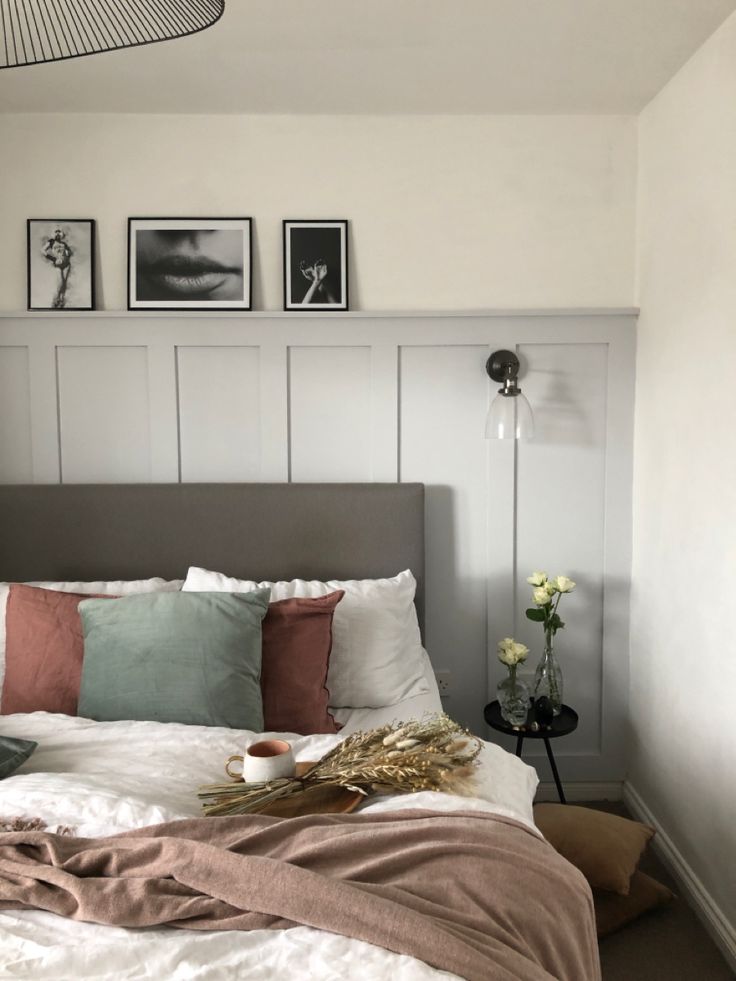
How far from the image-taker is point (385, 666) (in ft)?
8.65

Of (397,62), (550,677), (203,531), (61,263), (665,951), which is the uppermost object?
(397,62)

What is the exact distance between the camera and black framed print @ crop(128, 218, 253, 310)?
3.00 meters


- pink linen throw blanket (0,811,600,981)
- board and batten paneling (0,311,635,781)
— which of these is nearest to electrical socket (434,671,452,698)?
board and batten paneling (0,311,635,781)

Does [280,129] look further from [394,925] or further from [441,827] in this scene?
[394,925]

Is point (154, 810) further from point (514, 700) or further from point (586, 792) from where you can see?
point (586, 792)

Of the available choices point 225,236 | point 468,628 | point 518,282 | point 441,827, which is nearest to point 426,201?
point 518,282

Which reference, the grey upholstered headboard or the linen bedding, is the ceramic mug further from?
the grey upholstered headboard

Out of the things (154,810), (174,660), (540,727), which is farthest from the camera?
(540,727)

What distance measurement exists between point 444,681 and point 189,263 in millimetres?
1851

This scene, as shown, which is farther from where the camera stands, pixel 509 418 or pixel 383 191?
pixel 383 191

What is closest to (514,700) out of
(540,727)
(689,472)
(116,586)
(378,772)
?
(540,727)

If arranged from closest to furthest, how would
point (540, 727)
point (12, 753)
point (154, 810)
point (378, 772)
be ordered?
point (154, 810) → point (378, 772) → point (12, 753) → point (540, 727)

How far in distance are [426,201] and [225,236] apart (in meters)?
0.76

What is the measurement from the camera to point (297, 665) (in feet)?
8.07
